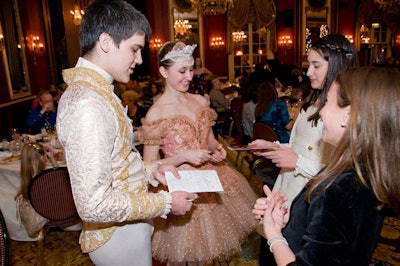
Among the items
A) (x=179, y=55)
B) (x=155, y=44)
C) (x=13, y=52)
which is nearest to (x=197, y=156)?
(x=179, y=55)

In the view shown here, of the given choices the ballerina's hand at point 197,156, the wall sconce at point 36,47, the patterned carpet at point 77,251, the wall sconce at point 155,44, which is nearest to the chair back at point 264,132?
the patterned carpet at point 77,251

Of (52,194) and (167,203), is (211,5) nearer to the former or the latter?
(52,194)

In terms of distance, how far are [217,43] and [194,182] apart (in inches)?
480

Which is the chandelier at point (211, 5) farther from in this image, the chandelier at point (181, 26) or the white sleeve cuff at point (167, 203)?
the white sleeve cuff at point (167, 203)

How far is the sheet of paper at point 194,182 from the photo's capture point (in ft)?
5.77

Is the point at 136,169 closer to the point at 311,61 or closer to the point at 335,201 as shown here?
A: the point at 335,201

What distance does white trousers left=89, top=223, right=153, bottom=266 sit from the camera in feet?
5.29

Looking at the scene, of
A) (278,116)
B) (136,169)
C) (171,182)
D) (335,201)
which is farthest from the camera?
(278,116)

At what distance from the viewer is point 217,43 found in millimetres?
13469

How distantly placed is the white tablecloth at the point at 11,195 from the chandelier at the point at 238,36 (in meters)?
11.6

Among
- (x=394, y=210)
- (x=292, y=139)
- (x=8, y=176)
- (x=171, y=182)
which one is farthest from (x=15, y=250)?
(x=394, y=210)

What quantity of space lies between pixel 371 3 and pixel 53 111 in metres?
13.2

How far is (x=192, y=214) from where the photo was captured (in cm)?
248

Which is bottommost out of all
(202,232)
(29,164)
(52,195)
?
(202,232)
